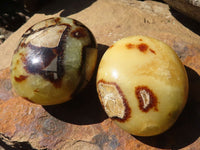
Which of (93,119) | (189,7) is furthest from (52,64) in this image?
(189,7)

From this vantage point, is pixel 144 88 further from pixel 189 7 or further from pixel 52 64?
pixel 189 7

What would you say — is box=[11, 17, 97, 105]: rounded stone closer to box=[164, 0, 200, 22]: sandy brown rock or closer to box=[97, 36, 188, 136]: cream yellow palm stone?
box=[97, 36, 188, 136]: cream yellow palm stone

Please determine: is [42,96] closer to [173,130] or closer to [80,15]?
[173,130]

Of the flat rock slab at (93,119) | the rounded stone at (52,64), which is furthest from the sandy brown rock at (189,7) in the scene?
the rounded stone at (52,64)

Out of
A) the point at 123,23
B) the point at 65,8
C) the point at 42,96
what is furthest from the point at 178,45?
the point at 65,8

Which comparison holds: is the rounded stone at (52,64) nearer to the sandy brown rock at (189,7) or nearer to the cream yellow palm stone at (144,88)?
the cream yellow palm stone at (144,88)

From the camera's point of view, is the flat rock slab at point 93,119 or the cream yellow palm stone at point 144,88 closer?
the cream yellow palm stone at point 144,88
